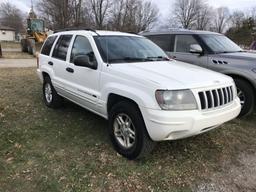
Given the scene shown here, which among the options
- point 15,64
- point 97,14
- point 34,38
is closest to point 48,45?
point 15,64

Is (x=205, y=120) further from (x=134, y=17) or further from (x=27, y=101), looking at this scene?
(x=134, y=17)

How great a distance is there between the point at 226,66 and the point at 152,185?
363 cm

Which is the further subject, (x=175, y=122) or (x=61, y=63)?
(x=61, y=63)

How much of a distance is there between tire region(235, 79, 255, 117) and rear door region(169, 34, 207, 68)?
985 mm

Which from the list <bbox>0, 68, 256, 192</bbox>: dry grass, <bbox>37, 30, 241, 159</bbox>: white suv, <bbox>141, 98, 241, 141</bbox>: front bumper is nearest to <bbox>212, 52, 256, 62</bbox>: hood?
<bbox>0, 68, 256, 192</bbox>: dry grass

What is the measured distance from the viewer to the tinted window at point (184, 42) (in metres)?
6.95

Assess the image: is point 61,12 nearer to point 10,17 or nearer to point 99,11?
point 99,11

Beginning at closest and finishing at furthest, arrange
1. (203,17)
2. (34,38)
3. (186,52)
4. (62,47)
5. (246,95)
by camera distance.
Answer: (62,47), (246,95), (186,52), (34,38), (203,17)

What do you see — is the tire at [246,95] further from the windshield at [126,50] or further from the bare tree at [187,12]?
the bare tree at [187,12]

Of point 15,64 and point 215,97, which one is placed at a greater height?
point 215,97

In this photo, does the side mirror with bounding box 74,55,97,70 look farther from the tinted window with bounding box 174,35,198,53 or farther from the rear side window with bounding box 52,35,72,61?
the tinted window with bounding box 174,35,198,53

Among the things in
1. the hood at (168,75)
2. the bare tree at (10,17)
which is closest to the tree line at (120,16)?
the bare tree at (10,17)

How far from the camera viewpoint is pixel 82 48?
194 inches

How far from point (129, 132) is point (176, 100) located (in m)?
0.87
